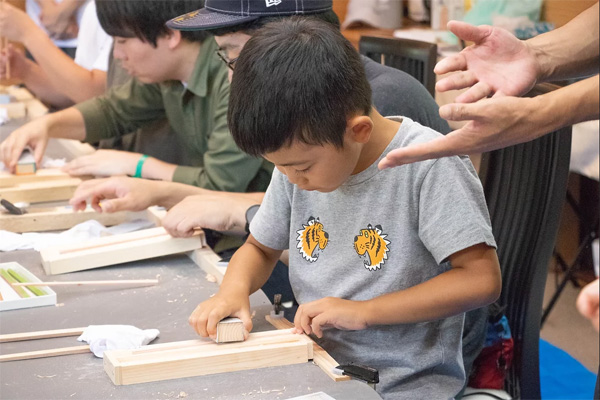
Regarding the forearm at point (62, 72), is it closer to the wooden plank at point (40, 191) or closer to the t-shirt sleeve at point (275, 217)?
the wooden plank at point (40, 191)

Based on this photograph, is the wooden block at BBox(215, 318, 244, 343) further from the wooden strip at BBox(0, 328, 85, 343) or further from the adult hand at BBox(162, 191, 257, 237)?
the adult hand at BBox(162, 191, 257, 237)

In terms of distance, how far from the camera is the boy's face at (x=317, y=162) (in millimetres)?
1241

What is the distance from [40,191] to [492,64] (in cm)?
139

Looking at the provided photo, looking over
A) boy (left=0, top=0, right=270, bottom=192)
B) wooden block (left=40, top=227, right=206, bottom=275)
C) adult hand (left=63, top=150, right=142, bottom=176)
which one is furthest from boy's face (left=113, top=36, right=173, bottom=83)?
wooden block (left=40, top=227, right=206, bottom=275)

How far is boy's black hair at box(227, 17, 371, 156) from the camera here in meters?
1.21

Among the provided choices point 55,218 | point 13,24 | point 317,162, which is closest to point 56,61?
point 13,24

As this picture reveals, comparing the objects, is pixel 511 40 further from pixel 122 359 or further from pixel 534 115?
pixel 122 359

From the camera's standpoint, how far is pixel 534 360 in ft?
5.44

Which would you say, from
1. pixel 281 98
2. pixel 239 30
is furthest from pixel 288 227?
pixel 239 30

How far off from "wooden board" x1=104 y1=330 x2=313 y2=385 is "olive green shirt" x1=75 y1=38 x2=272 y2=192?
2.95 ft

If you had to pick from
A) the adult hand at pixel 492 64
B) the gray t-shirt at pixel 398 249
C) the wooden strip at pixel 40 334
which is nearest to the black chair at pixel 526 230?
the gray t-shirt at pixel 398 249

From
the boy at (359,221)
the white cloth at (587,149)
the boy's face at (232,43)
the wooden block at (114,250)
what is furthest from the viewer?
the white cloth at (587,149)

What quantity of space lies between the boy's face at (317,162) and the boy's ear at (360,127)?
0.01m

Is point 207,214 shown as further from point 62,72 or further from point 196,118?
point 62,72
